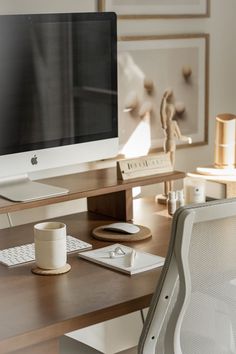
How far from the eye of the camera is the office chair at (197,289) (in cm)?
163

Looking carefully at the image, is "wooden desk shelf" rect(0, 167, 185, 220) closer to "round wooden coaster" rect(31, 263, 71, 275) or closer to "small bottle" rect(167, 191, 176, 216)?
"small bottle" rect(167, 191, 176, 216)

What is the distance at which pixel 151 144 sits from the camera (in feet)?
10.0

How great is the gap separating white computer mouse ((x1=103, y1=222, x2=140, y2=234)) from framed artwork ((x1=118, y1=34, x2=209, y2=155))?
1.83 feet

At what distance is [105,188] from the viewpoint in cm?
239

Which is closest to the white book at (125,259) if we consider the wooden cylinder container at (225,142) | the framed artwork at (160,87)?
the framed artwork at (160,87)

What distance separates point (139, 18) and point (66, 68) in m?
0.68

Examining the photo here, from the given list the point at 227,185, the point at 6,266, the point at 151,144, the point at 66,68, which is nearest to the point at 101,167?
the point at 151,144

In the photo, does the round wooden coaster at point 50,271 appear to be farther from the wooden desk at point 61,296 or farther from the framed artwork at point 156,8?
the framed artwork at point 156,8

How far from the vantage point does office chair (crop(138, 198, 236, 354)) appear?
1630mm

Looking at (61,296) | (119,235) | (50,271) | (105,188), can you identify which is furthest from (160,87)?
(61,296)

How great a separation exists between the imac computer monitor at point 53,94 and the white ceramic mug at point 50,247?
A: 8.9 inches

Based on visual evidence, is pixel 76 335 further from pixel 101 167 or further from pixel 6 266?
pixel 6 266

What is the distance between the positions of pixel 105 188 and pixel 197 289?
29.5 inches

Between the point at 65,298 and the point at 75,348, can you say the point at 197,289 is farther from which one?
the point at 75,348
